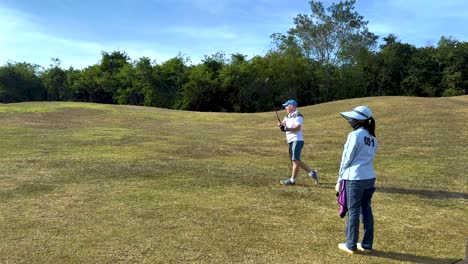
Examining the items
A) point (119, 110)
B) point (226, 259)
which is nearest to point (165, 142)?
point (226, 259)

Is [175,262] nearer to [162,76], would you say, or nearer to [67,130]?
[67,130]

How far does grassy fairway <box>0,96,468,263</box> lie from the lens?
551 cm

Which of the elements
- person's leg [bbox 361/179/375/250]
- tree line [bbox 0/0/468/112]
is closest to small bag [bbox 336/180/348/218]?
person's leg [bbox 361/179/375/250]

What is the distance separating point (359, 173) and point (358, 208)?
44cm

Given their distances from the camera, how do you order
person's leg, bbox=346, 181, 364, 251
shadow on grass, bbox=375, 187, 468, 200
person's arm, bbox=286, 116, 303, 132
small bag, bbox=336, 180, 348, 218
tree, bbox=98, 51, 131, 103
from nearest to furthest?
person's leg, bbox=346, 181, 364, 251, small bag, bbox=336, 180, 348, 218, shadow on grass, bbox=375, 187, 468, 200, person's arm, bbox=286, 116, 303, 132, tree, bbox=98, 51, 131, 103

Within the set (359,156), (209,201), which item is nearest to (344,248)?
(359,156)

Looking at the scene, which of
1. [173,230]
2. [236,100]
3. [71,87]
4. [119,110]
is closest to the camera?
[173,230]

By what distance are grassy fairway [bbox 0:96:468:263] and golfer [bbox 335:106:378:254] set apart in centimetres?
37

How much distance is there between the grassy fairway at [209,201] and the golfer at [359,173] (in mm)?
374

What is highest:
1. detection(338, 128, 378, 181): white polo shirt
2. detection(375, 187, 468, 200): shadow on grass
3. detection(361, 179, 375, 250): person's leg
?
detection(338, 128, 378, 181): white polo shirt

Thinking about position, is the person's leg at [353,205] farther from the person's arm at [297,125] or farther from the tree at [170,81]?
the tree at [170,81]

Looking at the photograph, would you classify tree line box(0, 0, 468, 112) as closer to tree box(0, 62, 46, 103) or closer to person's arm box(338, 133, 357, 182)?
tree box(0, 62, 46, 103)

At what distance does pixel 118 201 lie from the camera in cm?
768

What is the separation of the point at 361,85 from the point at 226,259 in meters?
52.8
